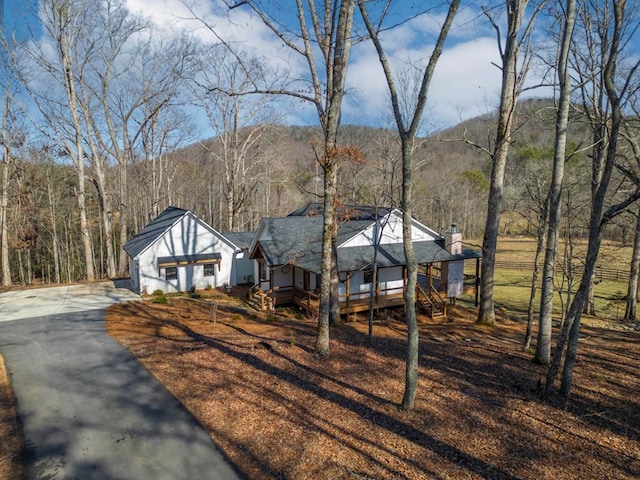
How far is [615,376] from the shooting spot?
8.85 metres

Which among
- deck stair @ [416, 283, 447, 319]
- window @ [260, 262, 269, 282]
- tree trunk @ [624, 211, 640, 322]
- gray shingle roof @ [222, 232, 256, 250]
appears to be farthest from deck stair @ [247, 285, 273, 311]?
tree trunk @ [624, 211, 640, 322]

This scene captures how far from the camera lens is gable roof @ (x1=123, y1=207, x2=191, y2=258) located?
20.7 meters

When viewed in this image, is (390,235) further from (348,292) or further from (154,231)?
(154,231)

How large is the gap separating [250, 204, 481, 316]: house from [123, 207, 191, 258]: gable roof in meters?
5.31

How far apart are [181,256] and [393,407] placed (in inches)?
671

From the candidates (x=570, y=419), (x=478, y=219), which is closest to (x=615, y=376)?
(x=570, y=419)

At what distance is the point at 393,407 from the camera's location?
7.13 m

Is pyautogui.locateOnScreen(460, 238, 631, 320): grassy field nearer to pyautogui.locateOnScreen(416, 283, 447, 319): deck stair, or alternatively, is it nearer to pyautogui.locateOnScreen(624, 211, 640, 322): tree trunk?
pyautogui.locateOnScreen(624, 211, 640, 322): tree trunk

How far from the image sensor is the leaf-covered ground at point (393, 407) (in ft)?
18.2

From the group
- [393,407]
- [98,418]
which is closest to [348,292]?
[393,407]

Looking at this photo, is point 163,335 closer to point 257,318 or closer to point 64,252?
point 257,318

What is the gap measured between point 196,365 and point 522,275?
31.5 m

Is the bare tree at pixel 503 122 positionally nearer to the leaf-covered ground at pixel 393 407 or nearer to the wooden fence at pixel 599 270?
the leaf-covered ground at pixel 393 407

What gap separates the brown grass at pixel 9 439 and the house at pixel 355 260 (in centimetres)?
1075
